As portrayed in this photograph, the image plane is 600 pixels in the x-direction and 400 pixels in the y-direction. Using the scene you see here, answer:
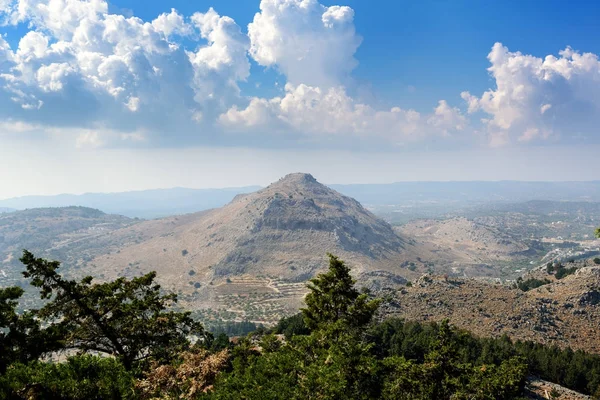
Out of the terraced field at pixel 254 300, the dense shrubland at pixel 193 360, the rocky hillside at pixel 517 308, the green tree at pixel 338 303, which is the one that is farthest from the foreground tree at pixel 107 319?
the terraced field at pixel 254 300

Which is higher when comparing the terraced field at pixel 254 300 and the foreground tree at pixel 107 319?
the foreground tree at pixel 107 319

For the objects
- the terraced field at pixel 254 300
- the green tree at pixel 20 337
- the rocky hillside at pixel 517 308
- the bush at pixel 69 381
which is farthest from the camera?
the terraced field at pixel 254 300

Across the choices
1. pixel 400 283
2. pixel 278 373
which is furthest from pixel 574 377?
pixel 400 283

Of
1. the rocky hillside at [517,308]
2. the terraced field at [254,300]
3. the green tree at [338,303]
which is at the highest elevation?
the green tree at [338,303]

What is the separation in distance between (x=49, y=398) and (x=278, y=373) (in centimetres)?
960

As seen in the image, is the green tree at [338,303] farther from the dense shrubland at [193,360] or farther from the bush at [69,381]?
the bush at [69,381]

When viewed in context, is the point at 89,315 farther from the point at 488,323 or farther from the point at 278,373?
the point at 488,323

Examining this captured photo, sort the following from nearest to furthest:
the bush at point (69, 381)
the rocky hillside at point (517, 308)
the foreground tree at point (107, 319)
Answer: the bush at point (69, 381)
the foreground tree at point (107, 319)
the rocky hillside at point (517, 308)

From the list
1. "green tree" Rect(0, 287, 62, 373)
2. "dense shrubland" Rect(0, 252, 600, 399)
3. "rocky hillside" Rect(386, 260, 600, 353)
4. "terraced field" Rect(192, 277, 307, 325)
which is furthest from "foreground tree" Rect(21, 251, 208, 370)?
"terraced field" Rect(192, 277, 307, 325)

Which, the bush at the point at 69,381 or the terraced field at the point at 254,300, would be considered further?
the terraced field at the point at 254,300

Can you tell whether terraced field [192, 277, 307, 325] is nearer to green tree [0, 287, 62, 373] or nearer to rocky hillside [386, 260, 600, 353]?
rocky hillside [386, 260, 600, 353]

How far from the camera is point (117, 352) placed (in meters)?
23.5

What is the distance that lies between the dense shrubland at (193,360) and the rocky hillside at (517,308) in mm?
49834

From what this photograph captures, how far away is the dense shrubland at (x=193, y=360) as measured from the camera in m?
15.4
